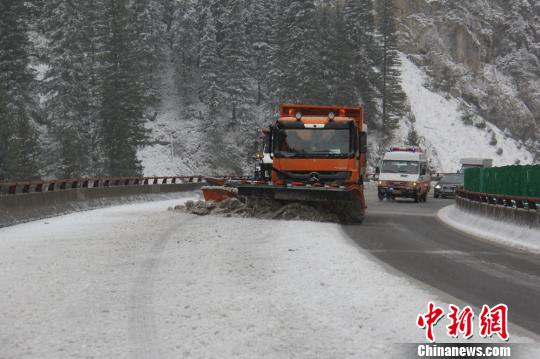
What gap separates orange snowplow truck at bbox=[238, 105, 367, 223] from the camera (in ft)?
66.4

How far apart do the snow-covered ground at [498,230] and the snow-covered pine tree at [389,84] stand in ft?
195

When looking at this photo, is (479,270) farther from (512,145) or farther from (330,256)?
(512,145)

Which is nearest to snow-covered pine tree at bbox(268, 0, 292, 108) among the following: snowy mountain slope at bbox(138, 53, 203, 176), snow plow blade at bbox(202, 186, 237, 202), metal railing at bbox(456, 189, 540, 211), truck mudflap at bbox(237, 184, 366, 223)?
snowy mountain slope at bbox(138, 53, 203, 176)

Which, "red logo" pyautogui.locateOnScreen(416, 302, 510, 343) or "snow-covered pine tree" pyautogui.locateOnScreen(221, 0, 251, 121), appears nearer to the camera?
"red logo" pyautogui.locateOnScreen(416, 302, 510, 343)

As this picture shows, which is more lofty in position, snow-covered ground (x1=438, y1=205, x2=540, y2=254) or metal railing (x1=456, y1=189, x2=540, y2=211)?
metal railing (x1=456, y1=189, x2=540, y2=211)

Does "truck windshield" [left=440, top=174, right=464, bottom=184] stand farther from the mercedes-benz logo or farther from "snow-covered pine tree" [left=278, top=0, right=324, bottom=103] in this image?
"snow-covered pine tree" [left=278, top=0, right=324, bottom=103]

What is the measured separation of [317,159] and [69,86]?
149 feet

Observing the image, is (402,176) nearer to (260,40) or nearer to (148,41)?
(260,40)

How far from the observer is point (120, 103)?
62.1m

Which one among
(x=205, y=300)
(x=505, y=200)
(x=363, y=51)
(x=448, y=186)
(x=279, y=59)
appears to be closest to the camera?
(x=205, y=300)

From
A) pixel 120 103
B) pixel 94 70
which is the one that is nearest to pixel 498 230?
pixel 120 103

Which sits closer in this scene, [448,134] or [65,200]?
[65,200]

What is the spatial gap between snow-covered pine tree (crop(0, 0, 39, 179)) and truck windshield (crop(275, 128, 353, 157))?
2801 centimetres

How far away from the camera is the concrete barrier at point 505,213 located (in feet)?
55.4
